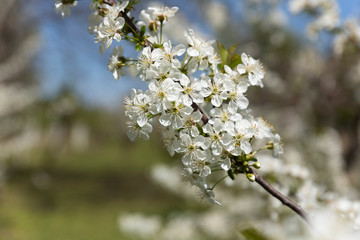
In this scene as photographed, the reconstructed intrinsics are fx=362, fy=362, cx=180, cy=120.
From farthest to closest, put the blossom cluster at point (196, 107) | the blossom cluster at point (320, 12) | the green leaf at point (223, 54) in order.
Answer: the blossom cluster at point (320, 12), the green leaf at point (223, 54), the blossom cluster at point (196, 107)

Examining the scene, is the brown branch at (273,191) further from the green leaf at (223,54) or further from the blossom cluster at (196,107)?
the green leaf at (223,54)

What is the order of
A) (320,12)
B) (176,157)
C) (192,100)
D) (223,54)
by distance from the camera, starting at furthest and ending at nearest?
(176,157)
(320,12)
(223,54)
(192,100)

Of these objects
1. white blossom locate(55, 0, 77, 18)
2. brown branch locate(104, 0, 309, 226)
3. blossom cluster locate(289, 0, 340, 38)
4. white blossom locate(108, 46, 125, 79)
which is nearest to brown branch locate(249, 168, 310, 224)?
brown branch locate(104, 0, 309, 226)

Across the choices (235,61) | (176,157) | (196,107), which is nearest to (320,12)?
(235,61)

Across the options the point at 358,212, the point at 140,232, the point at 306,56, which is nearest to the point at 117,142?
the point at 306,56

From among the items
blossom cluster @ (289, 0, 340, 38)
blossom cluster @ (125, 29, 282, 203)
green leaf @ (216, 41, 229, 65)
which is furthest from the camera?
blossom cluster @ (289, 0, 340, 38)

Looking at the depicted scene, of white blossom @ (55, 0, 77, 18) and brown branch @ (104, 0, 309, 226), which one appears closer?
brown branch @ (104, 0, 309, 226)

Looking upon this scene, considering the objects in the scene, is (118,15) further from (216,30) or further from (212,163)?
(216,30)

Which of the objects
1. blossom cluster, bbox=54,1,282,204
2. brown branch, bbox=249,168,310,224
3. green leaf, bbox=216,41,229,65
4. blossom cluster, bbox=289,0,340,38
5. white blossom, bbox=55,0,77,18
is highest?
blossom cluster, bbox=289,0,340,38

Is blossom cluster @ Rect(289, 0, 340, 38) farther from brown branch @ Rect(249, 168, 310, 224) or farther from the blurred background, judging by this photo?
brown branch @ Rect(249, 168, 310, 224)

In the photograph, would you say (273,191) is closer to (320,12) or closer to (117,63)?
(117,63)

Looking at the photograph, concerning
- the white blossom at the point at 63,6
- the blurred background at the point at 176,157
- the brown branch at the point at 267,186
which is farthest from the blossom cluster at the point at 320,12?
the white blossom at the point at 63,6
